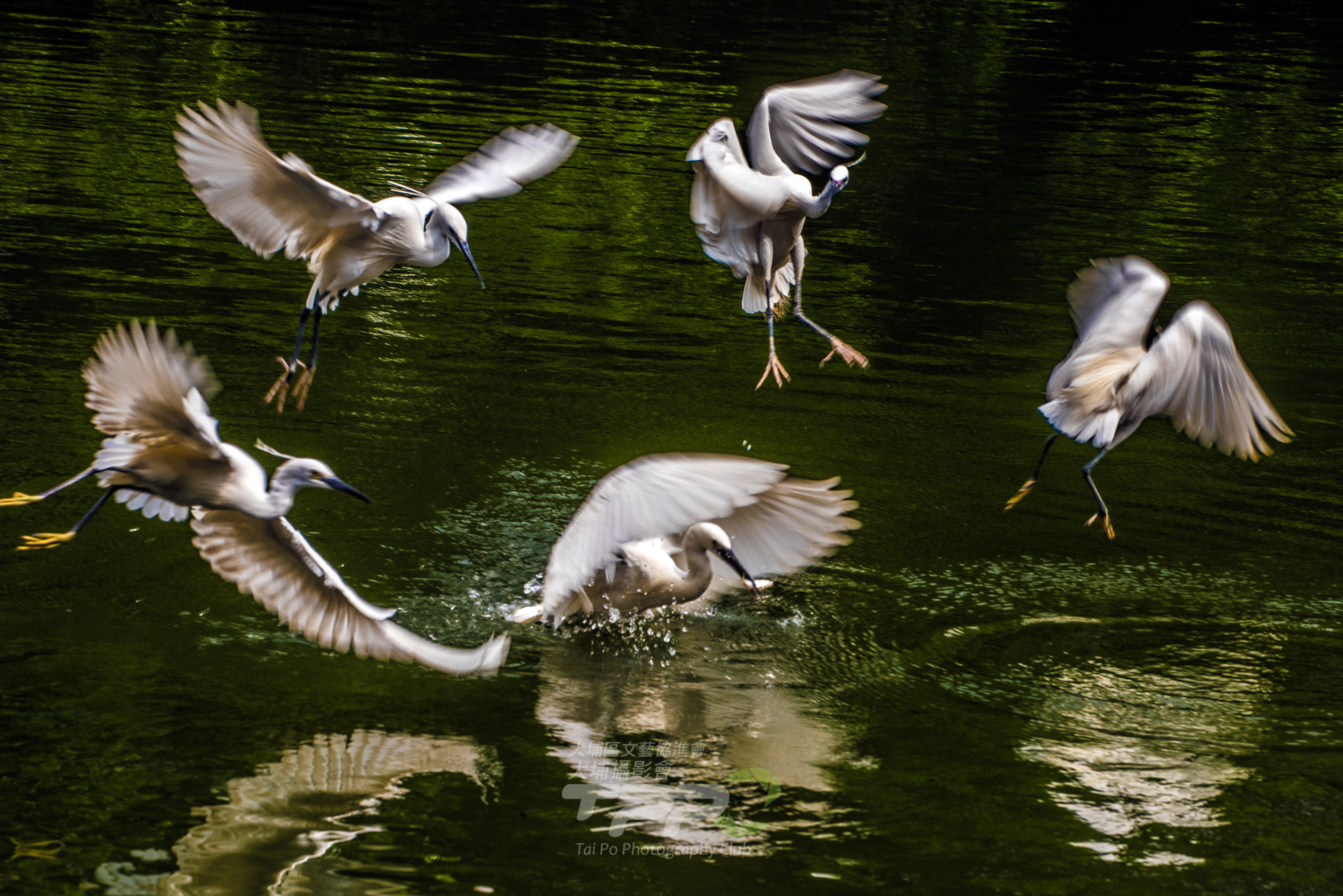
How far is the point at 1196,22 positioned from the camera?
105 feet

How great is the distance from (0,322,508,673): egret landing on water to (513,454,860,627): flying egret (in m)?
0.53

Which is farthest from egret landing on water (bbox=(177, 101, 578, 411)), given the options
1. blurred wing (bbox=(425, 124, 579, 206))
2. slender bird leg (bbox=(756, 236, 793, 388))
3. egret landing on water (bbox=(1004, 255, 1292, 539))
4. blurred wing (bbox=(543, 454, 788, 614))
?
egret landing on water (bbox=(1004, 255, 1292, 539))

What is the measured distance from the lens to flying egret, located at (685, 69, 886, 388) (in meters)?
7.28

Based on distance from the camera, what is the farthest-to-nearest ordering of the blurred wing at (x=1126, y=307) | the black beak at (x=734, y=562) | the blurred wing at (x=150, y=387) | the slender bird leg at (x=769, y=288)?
the slender bird leg at (x=769, y=288) → the blurred wing at (x=1126, y=307) → the black beak at (x=734, y=562) → the blurred wing at (x=150, y=387)

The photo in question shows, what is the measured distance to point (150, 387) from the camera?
4.49 meters

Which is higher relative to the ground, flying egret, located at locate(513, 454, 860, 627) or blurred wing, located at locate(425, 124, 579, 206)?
blurred wing, located at locate(425, 124, 579, 206)

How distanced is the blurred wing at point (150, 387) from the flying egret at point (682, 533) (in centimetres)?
120

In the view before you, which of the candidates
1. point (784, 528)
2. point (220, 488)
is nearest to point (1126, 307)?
point (784, 528)

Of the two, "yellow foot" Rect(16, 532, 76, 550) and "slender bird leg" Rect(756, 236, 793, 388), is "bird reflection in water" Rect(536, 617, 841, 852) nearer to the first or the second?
Answer: "yellow foot" Rect(16, 532, 76, 550)

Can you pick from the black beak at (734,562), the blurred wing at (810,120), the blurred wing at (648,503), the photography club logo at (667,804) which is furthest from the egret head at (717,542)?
the blurred wing at (810,120)

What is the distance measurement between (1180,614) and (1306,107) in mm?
18688

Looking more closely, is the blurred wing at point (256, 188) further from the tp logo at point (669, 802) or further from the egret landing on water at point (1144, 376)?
the egret landing on water at point (1144, 376)

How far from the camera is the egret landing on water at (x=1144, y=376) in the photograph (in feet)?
19.1

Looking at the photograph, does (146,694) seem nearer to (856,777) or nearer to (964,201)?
(856,777)
